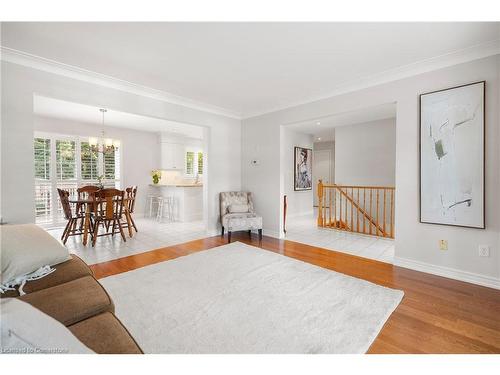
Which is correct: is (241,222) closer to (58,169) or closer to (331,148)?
Answer: (58,169)

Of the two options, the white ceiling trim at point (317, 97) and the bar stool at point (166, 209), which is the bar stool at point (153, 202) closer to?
the bar stool at point (166, 209)

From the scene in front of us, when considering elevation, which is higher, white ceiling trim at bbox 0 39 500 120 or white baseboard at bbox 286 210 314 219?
white ceiling trim at bbox 0 39 500 120

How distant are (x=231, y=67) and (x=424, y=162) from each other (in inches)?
102

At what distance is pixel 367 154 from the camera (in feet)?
19.4

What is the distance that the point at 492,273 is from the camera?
259 cm

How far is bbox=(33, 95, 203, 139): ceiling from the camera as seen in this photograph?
462 cm

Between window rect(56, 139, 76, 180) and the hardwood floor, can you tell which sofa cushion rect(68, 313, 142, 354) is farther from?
window rect(56, 139, 76, 180)

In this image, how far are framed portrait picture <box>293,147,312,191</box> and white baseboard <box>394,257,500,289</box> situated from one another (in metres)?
3.85

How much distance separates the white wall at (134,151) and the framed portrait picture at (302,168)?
406 centimetres

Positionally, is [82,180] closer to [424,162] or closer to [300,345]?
[300,345]

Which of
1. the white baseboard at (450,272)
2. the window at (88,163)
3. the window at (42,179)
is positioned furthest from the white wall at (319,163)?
the window at (42,179)

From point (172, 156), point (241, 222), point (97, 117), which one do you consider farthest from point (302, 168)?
point (97, 117)

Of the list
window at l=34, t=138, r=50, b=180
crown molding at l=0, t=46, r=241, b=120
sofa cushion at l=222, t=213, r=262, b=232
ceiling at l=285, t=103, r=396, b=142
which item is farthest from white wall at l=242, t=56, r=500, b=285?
window at l=34, t=138, r=50, b=180

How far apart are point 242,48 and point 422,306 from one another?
2992 mm
